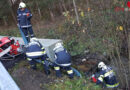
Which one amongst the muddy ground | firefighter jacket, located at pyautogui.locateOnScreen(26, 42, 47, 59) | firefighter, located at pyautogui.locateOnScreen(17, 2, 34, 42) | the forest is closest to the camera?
the forest

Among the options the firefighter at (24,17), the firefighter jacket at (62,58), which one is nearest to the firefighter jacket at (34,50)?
the firefighter jacket at (62,58)

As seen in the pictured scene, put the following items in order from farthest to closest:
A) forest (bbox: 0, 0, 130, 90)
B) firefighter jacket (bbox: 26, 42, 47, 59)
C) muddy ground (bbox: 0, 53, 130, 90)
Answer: firefighter jacket (bbox: 26, 42, 47, 59) → muddy ground (bbox: 0, 53, 130, 90) → forest (bbox: 0, 0, 130, 90)

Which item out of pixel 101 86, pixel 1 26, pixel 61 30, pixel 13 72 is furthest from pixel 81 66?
pixel 1 26

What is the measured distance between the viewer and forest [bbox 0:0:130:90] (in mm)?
3916

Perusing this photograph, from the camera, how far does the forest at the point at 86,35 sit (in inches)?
154

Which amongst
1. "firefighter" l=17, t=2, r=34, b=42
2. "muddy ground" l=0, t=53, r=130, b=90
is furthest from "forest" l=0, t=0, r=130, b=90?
"firefighter" l=17, t=2, r=34, b=42

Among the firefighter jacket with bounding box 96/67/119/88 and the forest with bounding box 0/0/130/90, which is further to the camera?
the firefighter jacket with bounding box 96/67/119/88

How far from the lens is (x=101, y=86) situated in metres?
5.86

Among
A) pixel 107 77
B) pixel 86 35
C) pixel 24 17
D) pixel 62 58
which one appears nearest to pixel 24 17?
pixel 24 17

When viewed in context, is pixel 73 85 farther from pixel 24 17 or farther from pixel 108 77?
pixel 24 17

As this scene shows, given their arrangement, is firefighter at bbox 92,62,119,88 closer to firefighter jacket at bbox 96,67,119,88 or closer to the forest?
firefighter jacket at bbox 96,67,119,88

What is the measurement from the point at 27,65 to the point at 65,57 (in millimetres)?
1870

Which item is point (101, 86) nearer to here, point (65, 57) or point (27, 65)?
point (65, 57)

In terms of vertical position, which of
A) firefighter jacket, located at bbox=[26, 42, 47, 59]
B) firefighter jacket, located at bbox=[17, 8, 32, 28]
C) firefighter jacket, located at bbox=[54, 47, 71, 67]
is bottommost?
firefighter jacket, located at bbox=[54, 47, 71, 67]
